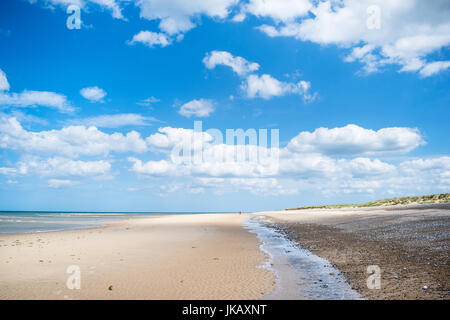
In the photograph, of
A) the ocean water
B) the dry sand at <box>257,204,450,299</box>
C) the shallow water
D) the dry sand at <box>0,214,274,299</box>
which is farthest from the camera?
the ocean water

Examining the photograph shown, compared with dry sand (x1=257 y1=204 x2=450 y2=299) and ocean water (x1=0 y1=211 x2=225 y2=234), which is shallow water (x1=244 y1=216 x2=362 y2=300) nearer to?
dry sand (x1=257 y1=204 x2=450 y2=299)

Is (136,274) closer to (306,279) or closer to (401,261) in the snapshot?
(306,279)

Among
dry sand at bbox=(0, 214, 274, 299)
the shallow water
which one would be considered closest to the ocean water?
dry sand at bbox=(0, 214, 274, 299)

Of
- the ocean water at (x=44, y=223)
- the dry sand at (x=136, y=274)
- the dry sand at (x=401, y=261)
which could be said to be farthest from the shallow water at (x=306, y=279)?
the ocean water at (x=44, y=223)

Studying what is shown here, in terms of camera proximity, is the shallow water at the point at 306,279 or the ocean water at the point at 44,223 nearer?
the shallow water at the point at 306,279

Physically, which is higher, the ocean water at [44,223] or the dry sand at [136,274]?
the dry sand at [136,274]

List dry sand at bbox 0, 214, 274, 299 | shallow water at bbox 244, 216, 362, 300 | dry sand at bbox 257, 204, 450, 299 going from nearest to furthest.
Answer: dry sand at bbox 257, 204, 450, 299, shallow water at bbox 244, 216, 362, 300, dry sand at bbox 0, 214, 274, 299

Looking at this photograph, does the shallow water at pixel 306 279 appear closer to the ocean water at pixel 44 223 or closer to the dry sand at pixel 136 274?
the dry sand at pixel 136 274

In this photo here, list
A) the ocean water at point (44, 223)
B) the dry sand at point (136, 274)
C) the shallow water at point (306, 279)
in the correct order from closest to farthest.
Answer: the shallow water at point (306, 279) → the dry sand at point (136, 274) → the ocean water at point (44, 223)

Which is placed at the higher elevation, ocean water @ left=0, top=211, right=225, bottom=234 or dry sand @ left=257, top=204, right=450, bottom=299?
dry sand @ left=257, top=204, right=450, bottom=299

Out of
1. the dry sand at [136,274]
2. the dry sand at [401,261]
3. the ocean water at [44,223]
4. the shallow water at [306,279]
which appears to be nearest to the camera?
the dry sand at [401,261]
